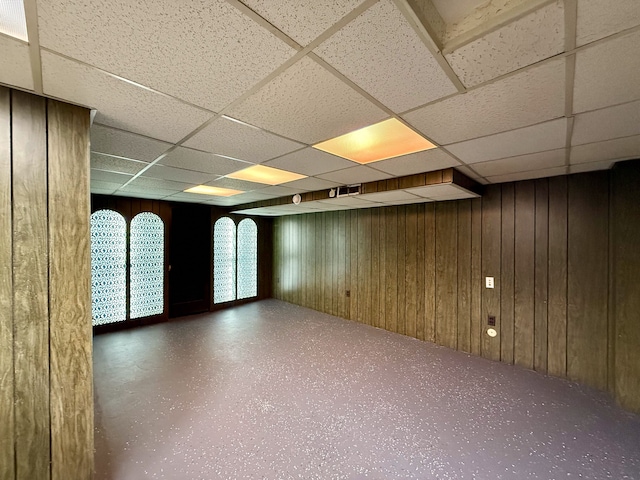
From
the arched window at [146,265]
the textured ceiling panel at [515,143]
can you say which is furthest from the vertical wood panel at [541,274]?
the arched window at [146,265]

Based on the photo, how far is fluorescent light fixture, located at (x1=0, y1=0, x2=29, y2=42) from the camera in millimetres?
792

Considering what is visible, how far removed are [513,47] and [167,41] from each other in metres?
1.33

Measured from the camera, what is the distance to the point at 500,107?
4.66ft

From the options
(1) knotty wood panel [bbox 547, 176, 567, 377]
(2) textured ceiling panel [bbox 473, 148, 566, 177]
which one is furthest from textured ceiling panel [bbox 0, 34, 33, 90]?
(1) knotty wood panel [bbox 547, 176, 567, 377]

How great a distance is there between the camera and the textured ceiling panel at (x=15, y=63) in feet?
Result: 3.16

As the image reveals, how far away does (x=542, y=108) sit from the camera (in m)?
1.42

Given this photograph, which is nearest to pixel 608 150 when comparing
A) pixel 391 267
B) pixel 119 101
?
pixel 391 267

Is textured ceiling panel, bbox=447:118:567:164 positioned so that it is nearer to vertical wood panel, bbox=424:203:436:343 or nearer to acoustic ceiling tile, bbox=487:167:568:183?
acoustic ceiling tile, bbox=487:167:568:183

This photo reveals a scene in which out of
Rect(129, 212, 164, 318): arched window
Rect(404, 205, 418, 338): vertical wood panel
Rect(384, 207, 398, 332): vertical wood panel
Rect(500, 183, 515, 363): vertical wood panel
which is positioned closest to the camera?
Rect(500, 183, 515, 363): vertical wood panel

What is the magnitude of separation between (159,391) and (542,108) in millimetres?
3821

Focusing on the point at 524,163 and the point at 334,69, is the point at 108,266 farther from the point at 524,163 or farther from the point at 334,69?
the point at 524,163

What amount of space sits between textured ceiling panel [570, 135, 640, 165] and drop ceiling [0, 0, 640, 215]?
0.03 m

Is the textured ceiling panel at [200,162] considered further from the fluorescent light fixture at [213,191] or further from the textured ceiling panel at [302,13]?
the textured ceiling panel at [302,13]

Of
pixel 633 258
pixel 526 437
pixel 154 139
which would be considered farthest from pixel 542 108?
pixel 154 139
